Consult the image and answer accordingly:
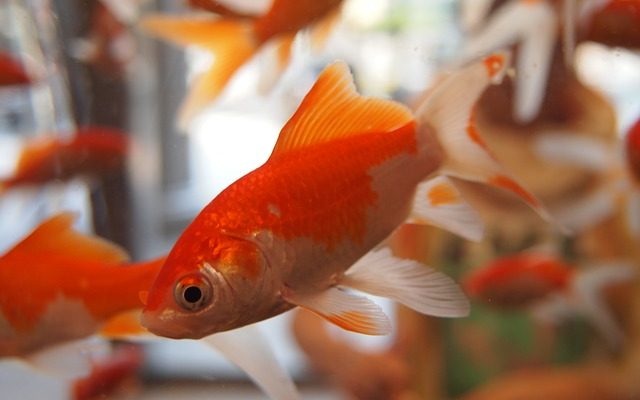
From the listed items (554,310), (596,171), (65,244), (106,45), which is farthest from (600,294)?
(65,244)

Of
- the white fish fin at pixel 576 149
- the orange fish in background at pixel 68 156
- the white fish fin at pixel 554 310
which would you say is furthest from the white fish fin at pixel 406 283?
the white fish fin at pixel 554 310

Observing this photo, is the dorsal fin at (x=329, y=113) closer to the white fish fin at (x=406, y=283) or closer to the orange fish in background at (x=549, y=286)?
the white fish fin at (x=406, y=283)

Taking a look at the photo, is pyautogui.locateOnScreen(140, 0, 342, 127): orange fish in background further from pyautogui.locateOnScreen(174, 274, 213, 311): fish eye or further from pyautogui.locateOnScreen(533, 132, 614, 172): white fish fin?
pyautogui.locateOnScreen(533, 132, 614, 172): white fish fin

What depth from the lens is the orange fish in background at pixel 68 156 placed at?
2.26ft

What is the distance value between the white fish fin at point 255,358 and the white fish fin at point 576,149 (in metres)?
0.59

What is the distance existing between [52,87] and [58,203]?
15cm

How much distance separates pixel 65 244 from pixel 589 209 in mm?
800

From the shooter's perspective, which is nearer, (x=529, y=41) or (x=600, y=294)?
(x=529, y=41)

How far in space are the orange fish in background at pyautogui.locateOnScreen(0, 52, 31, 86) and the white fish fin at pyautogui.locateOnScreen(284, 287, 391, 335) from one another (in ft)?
1.80

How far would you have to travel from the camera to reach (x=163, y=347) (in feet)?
3.90

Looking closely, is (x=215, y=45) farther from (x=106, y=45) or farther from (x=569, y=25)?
(x=106, y=45)

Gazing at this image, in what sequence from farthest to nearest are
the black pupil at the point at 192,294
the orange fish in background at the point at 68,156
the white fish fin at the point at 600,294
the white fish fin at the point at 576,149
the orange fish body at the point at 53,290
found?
the white fish fin at the point at 600,294 < the white fish fin at the point at 576,149 < the orange fish in background at the point at 68,156 < the orange fish body at the point at 53,290 < the black pupil at the point at 192,294

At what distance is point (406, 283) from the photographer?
0.30 meters

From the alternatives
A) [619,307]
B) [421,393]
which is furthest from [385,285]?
[619,307]
